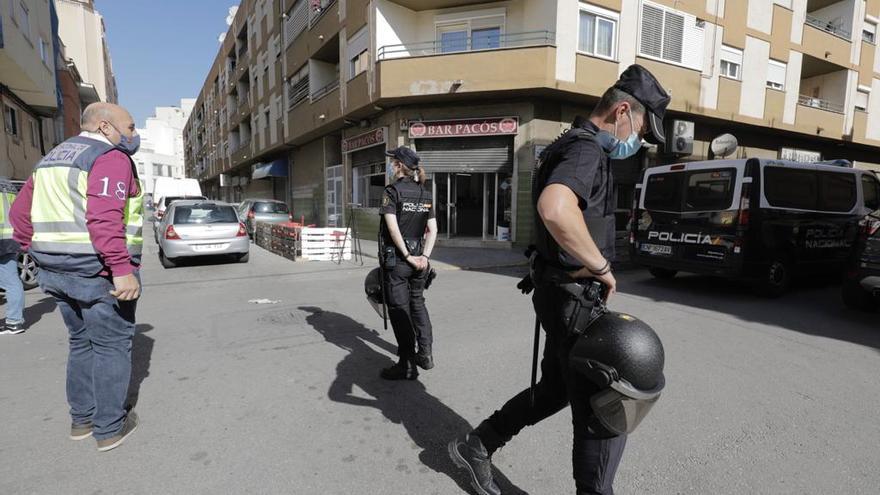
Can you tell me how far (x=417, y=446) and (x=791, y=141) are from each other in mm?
22935

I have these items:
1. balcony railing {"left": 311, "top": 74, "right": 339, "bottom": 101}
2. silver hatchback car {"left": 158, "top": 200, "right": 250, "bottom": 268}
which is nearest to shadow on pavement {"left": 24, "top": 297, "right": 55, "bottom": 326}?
silver hatchback car {"left": 158, "top": 200, "right": 250, "bottom": 268}

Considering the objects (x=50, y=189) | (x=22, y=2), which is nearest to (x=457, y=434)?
(x=50, y=189)

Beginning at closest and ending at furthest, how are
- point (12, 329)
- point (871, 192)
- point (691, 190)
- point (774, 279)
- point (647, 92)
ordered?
point (647, 92), point (12, 329), point (774, 279), point (691, 190), point (871, 192)

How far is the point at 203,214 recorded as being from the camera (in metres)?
10.0

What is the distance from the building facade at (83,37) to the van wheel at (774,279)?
136 ft

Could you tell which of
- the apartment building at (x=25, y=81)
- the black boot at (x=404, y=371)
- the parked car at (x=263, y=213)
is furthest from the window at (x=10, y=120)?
the black boot at (x=404, y=371)

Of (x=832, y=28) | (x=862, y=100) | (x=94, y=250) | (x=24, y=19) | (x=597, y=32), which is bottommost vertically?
(x=94, y=250)

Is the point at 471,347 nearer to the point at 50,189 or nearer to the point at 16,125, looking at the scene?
the point at 50,189

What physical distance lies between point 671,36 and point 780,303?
1074cm

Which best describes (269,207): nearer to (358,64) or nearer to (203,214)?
(358,64)

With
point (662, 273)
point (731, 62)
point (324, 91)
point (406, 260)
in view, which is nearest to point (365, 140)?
point (324, 91)

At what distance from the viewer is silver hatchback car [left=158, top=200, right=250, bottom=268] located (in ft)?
31.1

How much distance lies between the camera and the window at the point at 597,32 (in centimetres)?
1280

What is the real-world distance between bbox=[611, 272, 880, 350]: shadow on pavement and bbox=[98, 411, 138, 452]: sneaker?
6.43 meters
